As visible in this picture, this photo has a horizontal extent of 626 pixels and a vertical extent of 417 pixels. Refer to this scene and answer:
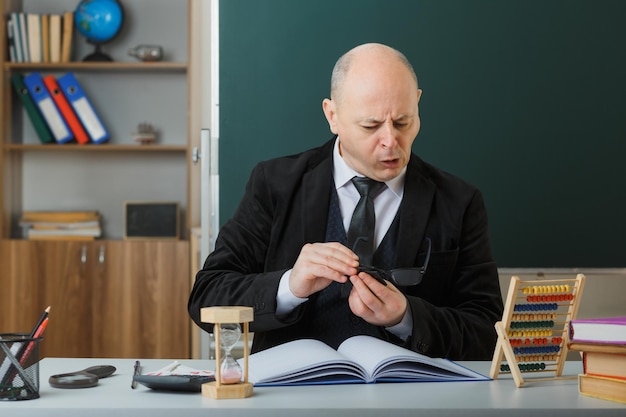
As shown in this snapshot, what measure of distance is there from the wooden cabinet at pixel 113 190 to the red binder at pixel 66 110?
88mm

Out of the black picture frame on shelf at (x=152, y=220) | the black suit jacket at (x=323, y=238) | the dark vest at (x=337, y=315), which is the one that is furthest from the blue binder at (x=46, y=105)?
the dark vest at (x=337, y=315)

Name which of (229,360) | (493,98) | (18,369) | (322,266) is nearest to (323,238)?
(322,266)

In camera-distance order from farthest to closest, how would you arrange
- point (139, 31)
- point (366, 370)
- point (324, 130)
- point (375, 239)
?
point (139, 31), point (324, 130), point (375, 239), point (366, 370)

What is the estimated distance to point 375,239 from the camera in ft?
6.64

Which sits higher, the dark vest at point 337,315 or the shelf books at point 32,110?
the shelf books at point 32,110

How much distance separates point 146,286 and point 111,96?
1.15 metres

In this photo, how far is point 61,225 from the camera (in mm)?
4824

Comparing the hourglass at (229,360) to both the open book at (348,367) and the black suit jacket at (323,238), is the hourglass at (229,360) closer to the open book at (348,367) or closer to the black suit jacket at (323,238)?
the open book at (348,367)

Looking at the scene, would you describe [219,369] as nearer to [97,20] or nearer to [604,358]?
[604,358]

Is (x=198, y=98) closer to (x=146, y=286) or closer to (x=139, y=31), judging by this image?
(x=139, y=31)

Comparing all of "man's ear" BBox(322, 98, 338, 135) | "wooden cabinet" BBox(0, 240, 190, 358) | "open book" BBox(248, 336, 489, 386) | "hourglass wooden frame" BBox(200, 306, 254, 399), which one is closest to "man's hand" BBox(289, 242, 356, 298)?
"open book" BBox(248, 336, 489, 386)

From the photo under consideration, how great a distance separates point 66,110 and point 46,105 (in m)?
0.11

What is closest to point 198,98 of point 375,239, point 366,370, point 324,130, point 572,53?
point 324,130

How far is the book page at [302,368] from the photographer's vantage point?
4.66 ft
